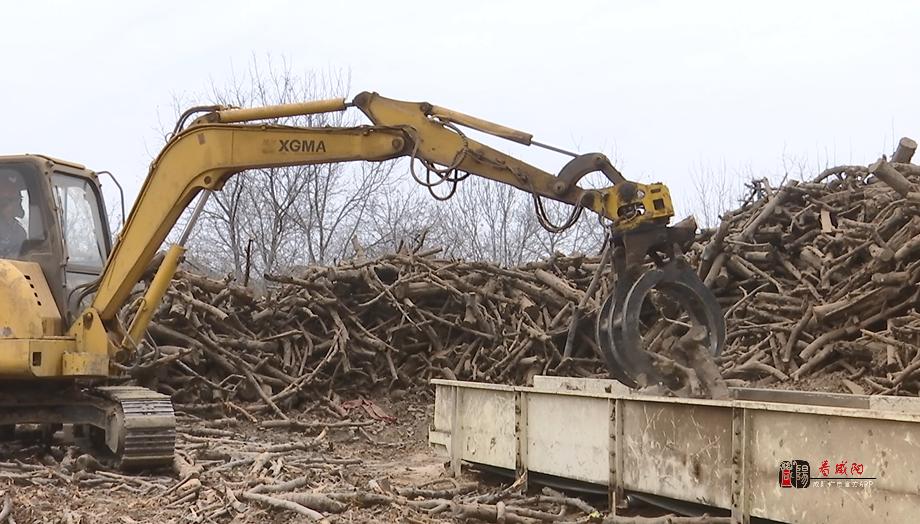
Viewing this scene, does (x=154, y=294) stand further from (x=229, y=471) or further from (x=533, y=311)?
(x=533, y=311)

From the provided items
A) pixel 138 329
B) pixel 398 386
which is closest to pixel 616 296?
→ pixel 138 329

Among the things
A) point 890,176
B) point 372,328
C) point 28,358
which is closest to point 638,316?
point 890,176

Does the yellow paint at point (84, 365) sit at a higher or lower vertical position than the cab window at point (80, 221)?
lower

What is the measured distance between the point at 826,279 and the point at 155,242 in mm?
7282

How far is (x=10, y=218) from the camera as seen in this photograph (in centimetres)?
834

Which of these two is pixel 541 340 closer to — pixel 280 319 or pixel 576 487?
pixel 280 319

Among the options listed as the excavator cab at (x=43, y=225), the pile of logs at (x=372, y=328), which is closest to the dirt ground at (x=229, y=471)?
the pile of logs at (x=372, y=328)

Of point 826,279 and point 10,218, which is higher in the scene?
point 10,218

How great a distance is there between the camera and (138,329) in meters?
8.24

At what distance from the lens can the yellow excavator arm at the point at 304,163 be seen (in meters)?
6.80

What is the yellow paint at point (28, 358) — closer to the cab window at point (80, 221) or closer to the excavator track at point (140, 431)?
the excavator track at point (140, 431)

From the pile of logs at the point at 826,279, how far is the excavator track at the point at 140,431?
20.3 feet

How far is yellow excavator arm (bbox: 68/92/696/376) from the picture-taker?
22.3 ft

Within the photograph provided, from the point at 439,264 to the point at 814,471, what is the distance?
932cm
